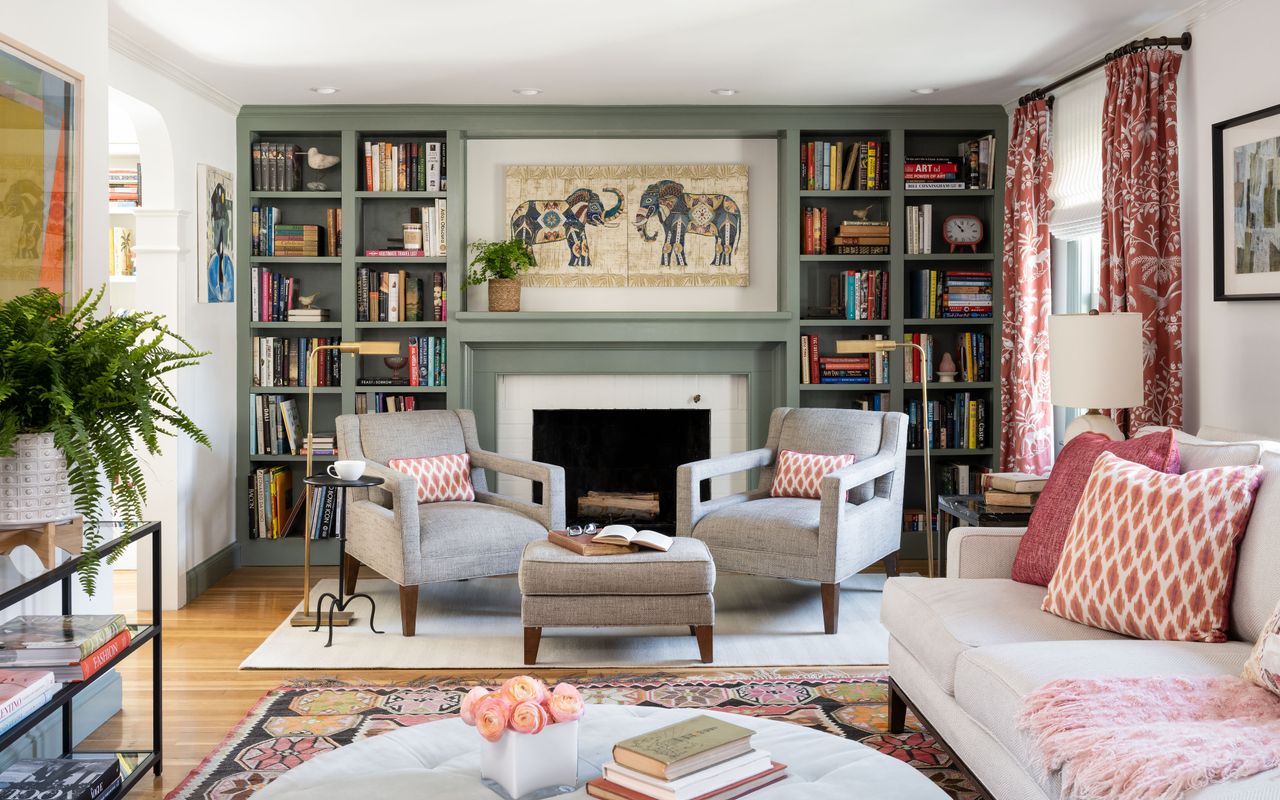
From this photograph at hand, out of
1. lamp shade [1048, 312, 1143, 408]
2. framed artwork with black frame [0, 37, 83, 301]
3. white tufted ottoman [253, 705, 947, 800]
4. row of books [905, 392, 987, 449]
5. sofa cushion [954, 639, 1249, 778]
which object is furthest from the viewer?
row of books [905, 392, 987, 449]

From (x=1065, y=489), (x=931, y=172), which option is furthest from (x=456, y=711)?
(x=931, y=172)

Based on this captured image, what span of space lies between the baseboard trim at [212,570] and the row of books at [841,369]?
3.12 meters

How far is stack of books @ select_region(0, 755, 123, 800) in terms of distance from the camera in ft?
8.41

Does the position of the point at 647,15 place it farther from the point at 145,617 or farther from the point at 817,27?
the point at 145,617

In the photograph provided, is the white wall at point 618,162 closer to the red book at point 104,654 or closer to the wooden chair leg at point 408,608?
the wooden chair leg at point 408,608

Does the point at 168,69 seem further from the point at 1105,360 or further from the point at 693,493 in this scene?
the point at 1105,360

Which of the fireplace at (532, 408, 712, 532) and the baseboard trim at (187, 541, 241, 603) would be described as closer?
→ the baseboard trim at (187, 541, 241, 603)

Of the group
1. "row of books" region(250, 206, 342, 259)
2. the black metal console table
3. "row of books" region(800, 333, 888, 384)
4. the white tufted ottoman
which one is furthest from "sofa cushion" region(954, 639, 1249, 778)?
"row of books" region(250, 206, 342, 259)

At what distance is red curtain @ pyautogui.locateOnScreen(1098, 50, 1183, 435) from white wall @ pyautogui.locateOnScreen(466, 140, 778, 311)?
84.1 inches

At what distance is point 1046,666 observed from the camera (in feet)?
7.57

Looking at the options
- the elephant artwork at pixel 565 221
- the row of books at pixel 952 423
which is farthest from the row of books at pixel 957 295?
the elephant artwork at pixel 565 221

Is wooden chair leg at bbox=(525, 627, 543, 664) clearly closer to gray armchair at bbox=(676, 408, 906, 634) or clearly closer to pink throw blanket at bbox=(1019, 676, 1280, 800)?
gray armchair at bbox=(676, 408, 906, 634)

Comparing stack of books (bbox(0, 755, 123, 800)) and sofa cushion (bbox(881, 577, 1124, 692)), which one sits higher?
sofa cushion (bbox(881, 577, 1124, 692))

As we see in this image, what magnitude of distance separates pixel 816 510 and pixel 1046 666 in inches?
91.1
